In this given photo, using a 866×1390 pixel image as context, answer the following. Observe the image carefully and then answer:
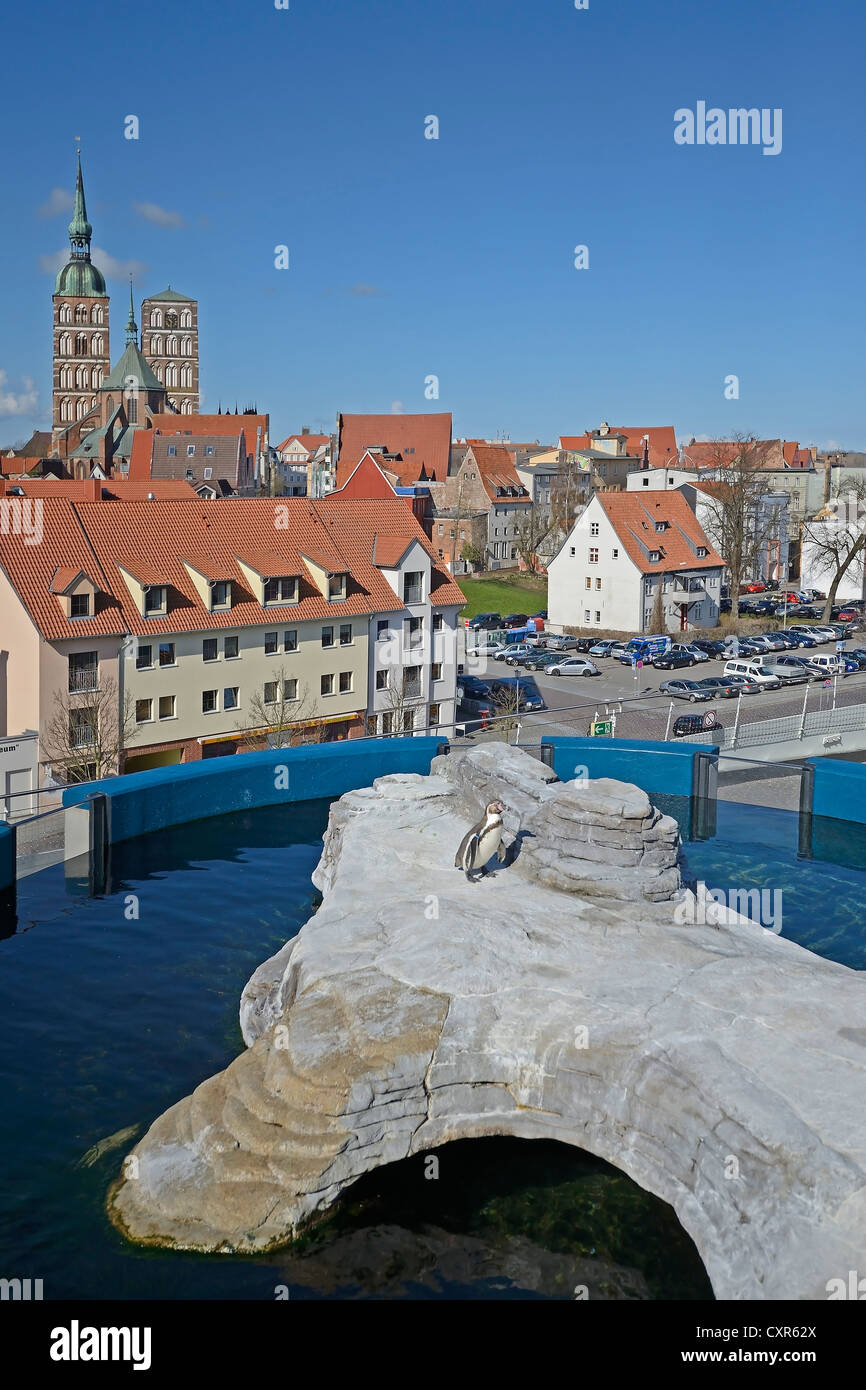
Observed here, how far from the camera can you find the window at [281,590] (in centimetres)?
5569

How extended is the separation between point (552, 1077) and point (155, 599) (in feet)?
132

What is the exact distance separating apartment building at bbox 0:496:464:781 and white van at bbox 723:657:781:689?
61.5 feet

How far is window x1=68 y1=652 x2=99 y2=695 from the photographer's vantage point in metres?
48.7

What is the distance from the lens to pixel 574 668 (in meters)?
77.0

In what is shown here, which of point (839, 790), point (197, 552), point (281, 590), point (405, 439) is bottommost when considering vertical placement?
point (839, 790)

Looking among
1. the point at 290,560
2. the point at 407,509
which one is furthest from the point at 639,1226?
the point at 407,509

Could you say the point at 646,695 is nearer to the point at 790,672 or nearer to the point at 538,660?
the point at 790,672

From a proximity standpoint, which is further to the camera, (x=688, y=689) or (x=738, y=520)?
(x=738, y=520)

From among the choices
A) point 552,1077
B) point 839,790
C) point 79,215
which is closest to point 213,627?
point 839,790

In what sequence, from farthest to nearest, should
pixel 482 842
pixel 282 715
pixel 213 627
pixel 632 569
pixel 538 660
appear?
1. pixel 632 569
2. pixel 538 660
3. pixel 282 715
4. pixel 213 627
5. pixel 482 842

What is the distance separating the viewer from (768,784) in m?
31.9

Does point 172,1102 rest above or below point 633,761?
below

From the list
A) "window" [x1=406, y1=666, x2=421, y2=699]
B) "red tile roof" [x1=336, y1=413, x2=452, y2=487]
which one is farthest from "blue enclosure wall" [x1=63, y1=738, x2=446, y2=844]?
"red tile roof" [x1=336, y1=413, x2=452, y2=487]
